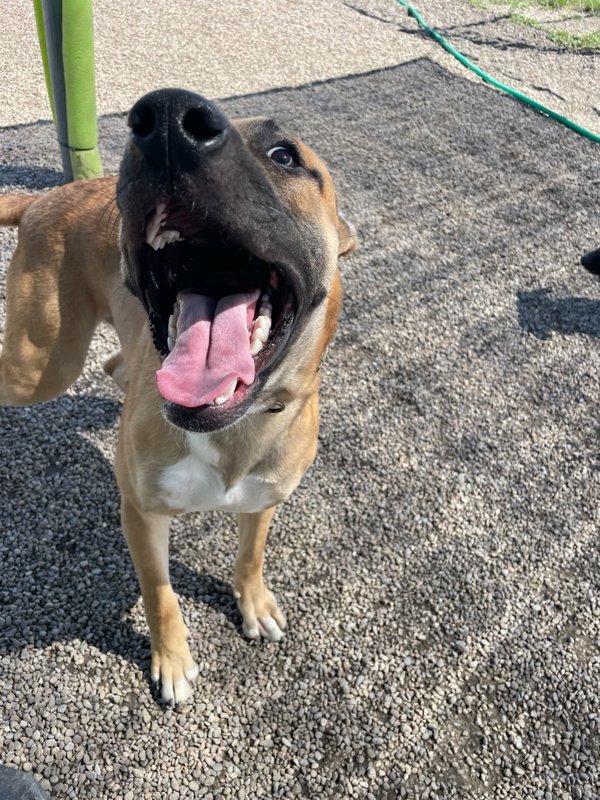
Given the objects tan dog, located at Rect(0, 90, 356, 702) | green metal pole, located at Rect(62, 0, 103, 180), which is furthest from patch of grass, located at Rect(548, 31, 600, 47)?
tan dog, located at Rect(0, 90, 356, 702)

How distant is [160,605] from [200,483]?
0.65 m

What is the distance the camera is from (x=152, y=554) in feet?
8.26

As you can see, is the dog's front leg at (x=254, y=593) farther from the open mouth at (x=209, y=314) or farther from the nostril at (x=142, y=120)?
the nostril at (x=142, y=120)

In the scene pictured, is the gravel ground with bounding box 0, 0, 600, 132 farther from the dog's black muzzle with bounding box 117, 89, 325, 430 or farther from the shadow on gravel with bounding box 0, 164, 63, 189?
the dog's black muzzle with bounding box 117, 89, 325, 430

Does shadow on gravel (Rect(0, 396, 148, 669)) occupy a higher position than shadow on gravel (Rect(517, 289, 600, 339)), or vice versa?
shadow on gravel (Rect(0, 396, 148, 669))

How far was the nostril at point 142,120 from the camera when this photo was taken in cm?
153

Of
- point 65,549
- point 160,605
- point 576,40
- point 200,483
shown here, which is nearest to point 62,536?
point 65,549

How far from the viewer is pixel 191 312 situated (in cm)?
199

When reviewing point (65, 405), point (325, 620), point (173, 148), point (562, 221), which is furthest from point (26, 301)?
point (562, 221)

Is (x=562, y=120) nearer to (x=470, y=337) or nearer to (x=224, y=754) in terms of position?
(x=470, y=337)

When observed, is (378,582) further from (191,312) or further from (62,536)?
(191,312)

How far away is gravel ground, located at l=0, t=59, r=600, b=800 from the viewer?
2.53 metres

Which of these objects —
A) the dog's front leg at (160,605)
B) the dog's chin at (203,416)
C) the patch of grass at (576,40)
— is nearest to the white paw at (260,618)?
the dog's front leg at (160,605)

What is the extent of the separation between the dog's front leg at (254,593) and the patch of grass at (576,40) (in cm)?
998
